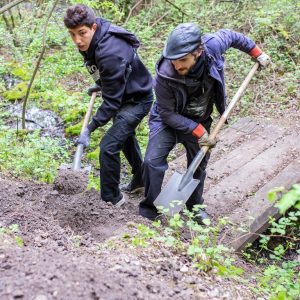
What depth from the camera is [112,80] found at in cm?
420

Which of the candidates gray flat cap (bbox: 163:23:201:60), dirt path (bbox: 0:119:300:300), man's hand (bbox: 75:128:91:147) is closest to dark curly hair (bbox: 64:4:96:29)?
gray flat cap (bbox: 163:23:201:60)

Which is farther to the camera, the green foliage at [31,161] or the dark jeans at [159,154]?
the green foliage at [31,161]

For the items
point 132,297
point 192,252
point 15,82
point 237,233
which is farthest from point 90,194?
point 15,82

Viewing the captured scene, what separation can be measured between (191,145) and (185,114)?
0.32 m

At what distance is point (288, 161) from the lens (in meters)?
5.57

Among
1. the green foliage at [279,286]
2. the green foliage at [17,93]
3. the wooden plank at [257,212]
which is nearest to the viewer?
the green foliage at [279,286]

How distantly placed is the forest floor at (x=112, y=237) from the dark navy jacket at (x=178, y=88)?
94 cm

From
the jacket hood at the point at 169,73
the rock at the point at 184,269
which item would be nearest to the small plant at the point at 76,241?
the rock at the point at 184,269

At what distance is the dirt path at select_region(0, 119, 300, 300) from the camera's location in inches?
93.4

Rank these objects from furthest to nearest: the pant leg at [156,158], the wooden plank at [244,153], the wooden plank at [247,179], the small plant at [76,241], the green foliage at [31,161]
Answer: the wooden plank at [244,153]
the green foliage at [31,161]
the wooden plank at [247,179]
the pant leg at [156,158]
the small plant at [76,241]

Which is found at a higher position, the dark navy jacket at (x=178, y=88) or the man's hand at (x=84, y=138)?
the dark navy jacket at (x=178, y=88)

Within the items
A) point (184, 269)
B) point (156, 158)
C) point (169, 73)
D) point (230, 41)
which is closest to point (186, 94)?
point (169, 73)

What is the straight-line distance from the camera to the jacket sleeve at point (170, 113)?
395cm

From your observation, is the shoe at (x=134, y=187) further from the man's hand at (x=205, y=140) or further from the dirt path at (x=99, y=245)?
the man's hand at (x=205, y=140)
